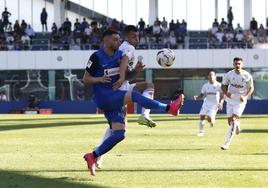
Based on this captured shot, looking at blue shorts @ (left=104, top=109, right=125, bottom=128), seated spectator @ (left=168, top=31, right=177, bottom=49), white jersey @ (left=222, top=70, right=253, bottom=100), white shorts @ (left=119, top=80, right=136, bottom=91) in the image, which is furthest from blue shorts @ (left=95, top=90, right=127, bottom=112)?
seated spectator @ (left=168, top=31, right=177, bottom=49)

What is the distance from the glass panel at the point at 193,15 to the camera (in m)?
63.0

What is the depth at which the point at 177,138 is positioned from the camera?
74.1 feet

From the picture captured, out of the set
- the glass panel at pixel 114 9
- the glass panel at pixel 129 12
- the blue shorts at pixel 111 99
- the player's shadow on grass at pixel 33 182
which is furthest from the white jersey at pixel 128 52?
the glass panel at pixel 114 9

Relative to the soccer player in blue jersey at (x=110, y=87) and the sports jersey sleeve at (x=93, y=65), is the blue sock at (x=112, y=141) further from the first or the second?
the sports jersey sleeve at (x=93, y=65)

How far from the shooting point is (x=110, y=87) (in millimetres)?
12102

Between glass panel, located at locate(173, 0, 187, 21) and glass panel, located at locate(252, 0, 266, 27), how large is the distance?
5885 millimetres

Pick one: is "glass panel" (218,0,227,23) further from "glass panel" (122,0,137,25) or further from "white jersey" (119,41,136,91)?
"white jersey" (119,41,136,91)

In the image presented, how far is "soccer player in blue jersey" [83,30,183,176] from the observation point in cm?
1203

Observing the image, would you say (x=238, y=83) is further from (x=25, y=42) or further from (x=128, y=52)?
(x=25, y=42)

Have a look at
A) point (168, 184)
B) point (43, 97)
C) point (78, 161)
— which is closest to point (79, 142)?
point (78, 161)

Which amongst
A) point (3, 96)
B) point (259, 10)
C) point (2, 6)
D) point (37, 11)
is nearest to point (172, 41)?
point (259, 10)

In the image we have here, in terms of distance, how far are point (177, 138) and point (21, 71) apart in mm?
35805

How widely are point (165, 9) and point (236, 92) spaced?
47076 millimetres

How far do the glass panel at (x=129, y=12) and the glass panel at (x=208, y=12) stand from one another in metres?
5.83
